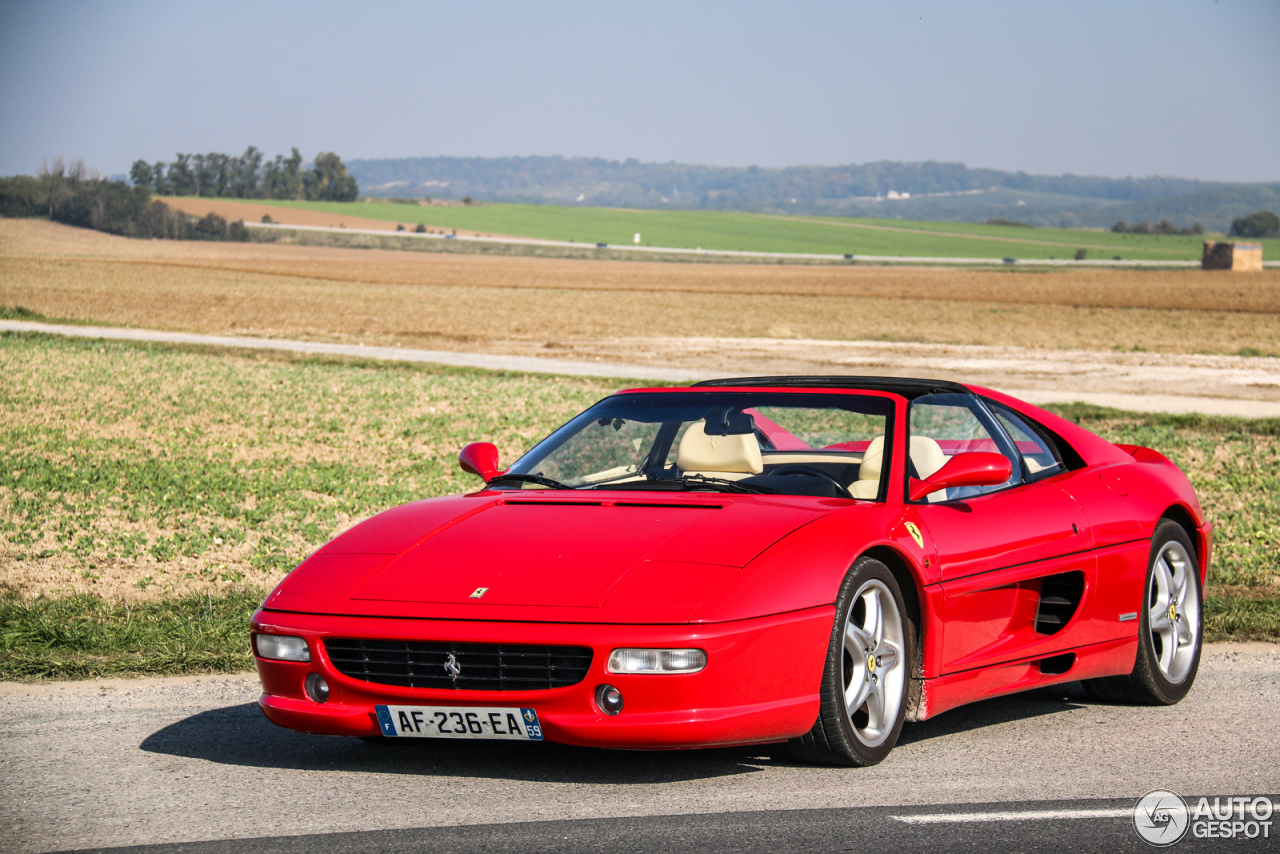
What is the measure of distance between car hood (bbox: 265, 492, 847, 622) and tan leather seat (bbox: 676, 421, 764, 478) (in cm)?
40

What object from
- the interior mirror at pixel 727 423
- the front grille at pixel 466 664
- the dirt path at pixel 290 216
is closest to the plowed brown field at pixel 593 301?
the interior mirror at pixel 727 423

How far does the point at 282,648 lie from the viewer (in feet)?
15.1

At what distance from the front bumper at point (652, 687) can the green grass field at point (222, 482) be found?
2.45 meters

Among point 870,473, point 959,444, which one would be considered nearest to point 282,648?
point 870,473

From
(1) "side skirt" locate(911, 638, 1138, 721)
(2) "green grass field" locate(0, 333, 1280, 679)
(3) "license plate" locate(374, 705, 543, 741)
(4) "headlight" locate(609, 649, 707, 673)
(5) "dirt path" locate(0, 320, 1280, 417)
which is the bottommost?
(5) "dirt path" locate(0, 320, 1280, 417)

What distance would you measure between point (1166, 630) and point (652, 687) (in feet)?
9.88

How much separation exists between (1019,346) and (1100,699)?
1223 inches

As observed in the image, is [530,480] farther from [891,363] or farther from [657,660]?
[891,363]

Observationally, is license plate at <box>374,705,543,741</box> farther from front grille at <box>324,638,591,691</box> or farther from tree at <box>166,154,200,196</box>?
tree at <box>166,154,200,196</box>

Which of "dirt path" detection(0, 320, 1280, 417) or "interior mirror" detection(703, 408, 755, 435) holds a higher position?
"interior mirror" detection(703, 408, 755, 435)

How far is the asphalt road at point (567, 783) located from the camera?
12.8 ft

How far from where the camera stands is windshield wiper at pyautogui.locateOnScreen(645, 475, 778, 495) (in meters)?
5.23

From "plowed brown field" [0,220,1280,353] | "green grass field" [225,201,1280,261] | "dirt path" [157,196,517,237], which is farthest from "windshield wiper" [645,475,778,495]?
"green grass field" [225,201,1280,261]

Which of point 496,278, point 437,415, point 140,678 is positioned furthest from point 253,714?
point 496,278
